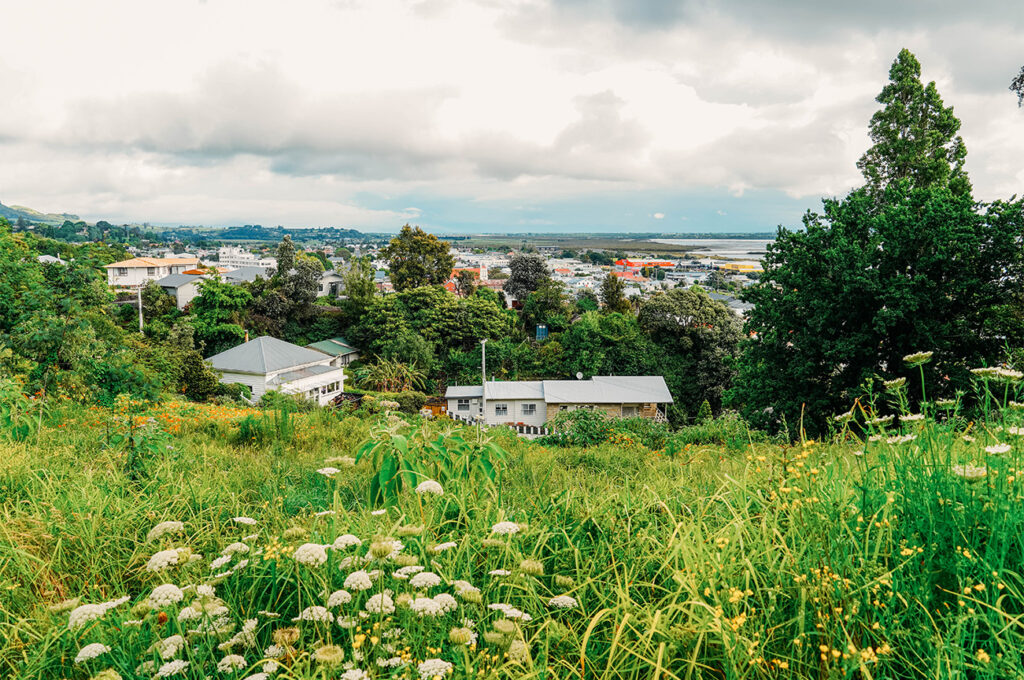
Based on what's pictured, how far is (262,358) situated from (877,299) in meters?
25.7

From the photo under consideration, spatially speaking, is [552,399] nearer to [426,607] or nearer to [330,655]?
[426,607]

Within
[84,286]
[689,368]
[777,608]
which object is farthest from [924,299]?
[689,368]

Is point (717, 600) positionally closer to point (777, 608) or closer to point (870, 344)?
point (777, 608)

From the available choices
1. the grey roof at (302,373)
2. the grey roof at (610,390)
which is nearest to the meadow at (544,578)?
the grey roof at (610,390)

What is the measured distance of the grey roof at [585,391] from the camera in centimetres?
2580

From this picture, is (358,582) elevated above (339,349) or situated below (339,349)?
above

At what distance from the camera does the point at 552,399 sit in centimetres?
2605

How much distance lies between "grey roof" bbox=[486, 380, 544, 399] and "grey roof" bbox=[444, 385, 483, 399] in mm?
847

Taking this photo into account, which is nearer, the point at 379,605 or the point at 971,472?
the point at 379,605

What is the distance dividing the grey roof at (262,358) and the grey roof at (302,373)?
0.36 metres

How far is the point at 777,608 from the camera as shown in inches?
59.8

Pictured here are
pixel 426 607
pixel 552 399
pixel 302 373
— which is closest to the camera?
pixel 426 607

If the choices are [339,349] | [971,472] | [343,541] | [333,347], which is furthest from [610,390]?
[343,541]

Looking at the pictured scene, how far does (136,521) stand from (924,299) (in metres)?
12.3
